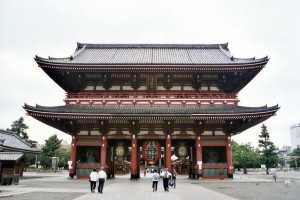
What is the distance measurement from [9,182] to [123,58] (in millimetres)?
19190

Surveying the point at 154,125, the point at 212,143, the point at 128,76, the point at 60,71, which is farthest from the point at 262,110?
the point at 60,71

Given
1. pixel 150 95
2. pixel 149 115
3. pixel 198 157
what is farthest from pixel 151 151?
pixel 150 95

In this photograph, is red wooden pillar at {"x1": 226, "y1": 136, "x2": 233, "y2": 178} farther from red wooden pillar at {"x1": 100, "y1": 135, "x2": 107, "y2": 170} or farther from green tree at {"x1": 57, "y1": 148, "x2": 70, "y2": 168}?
green tree at {"x1": 57, "y1": 148, "x2": 70, "y2": 168}

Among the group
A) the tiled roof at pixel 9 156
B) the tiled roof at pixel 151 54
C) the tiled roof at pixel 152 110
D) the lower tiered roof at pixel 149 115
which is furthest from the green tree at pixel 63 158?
the tiled roof at pixel 9 156

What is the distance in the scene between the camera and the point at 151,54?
Result: 36.4 m

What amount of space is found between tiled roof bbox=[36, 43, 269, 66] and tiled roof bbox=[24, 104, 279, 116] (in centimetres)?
581

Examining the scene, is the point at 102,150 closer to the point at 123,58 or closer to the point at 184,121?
the point at 184,121

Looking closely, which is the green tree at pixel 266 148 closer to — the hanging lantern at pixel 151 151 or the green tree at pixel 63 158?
the hanging lantern at pixel 151 151

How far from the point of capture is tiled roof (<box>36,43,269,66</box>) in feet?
106

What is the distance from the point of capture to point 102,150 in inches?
1102

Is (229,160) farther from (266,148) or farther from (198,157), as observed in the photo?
(266,148)

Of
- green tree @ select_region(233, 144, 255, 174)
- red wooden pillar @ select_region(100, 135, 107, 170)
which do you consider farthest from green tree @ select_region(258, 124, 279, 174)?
red wooden pillar @ select_region(100, 135, 107, 170)

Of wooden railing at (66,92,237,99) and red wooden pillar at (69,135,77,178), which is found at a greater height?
wooden railing at (66,92,237,99)

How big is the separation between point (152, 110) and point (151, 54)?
11.6 m
